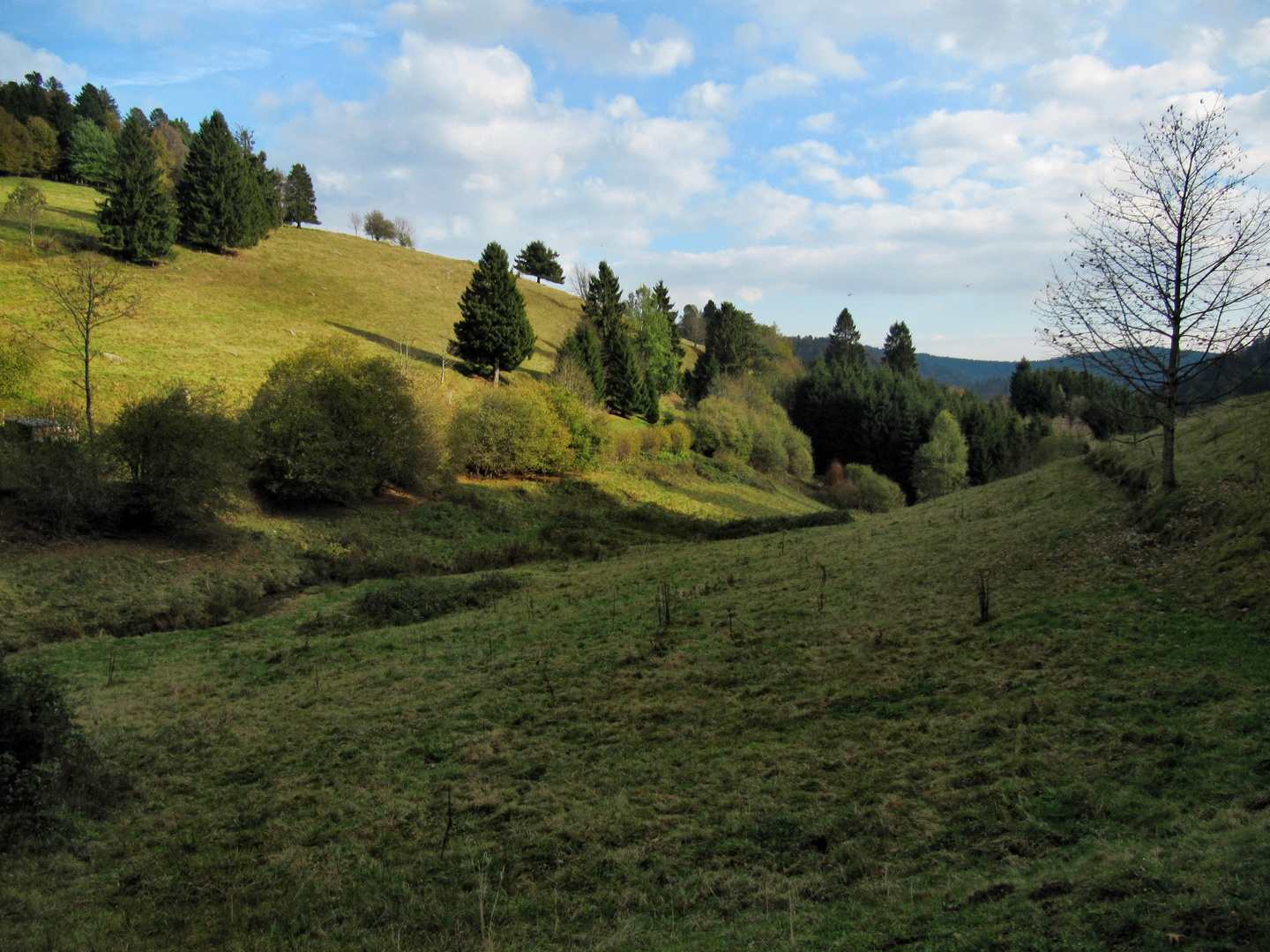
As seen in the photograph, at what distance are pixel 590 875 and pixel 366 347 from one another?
52.3 m

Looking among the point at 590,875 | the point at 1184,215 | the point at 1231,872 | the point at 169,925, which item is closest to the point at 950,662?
the point at 1231,872

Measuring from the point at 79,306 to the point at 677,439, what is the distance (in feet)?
133

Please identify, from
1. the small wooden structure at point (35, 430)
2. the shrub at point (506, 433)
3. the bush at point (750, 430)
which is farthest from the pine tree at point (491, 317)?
the small wooden structure at point (35, 430)

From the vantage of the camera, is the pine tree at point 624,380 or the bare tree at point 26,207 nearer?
the bare tree at point 26,207

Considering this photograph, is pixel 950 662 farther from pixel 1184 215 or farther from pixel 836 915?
pixel 1184 215

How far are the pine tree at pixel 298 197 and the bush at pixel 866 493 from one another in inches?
3096

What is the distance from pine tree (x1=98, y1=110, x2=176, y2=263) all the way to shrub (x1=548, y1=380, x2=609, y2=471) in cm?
3609

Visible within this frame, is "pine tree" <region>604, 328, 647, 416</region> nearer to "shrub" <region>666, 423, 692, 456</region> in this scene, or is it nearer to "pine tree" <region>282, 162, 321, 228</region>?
"shrub" <region>666, 423, 692, 456</region>

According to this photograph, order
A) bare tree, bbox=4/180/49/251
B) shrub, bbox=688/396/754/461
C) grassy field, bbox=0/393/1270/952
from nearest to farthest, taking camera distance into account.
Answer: grassy field, bbox=0/393/1270/952, bare tree, bbox=4/180/49/251, shrub, bbox=688/396/754/461

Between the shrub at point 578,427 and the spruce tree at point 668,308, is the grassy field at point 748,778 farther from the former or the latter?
the spruce tree at point 668,308

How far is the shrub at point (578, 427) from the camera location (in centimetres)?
4466

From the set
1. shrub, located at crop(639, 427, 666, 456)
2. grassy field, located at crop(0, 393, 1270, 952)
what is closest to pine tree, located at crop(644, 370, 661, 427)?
shrub, located at crop(639, 427, 666, 456)

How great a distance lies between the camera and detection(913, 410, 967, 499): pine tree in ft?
209

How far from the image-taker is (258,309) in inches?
2077
